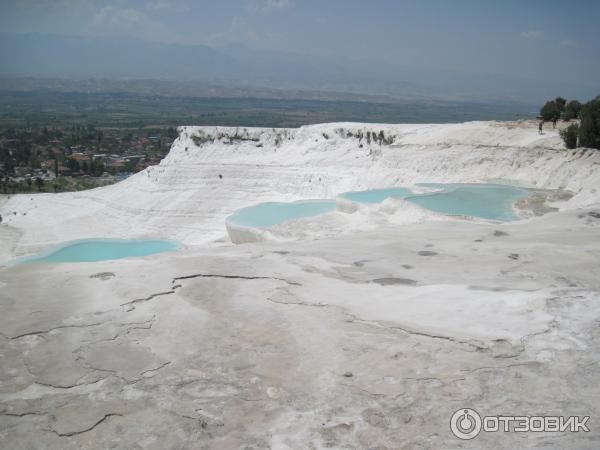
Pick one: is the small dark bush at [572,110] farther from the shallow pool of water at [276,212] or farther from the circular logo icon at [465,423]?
the circular logo icon at [465,423]

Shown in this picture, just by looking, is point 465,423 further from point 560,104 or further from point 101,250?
point 560,104

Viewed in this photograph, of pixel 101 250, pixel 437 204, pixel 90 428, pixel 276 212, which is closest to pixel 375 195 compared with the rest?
pixel 276 212

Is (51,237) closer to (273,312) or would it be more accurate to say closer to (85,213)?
(85,213)

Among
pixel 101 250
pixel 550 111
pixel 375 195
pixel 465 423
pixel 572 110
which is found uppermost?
pixel 572 110

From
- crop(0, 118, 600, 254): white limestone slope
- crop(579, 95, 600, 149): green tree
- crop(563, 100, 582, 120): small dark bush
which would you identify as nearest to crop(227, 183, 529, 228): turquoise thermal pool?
crop(0, 118, 600, 254): white limestone slope

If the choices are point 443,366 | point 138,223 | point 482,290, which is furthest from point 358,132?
point 443,366

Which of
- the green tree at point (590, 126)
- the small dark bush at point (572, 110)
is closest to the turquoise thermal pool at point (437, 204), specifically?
the green tree at point (590, 126)

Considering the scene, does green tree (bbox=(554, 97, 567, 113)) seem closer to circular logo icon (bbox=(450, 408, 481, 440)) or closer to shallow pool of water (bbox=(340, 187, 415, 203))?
shallow pool of water (bbox=(340, 187, 415, 203))
